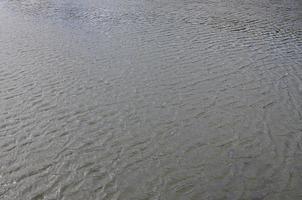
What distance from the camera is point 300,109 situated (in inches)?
602

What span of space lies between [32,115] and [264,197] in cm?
909

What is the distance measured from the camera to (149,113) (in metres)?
14.7

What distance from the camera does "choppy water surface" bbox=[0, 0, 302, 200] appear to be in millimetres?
10578

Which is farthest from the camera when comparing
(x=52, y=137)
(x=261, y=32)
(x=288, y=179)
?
(x=261, y=32)

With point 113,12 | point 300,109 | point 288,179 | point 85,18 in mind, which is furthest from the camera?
point 113,12

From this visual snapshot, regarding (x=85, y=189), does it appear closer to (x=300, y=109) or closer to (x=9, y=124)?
(x=9, y=124)

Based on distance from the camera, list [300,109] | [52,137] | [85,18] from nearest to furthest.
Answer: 1. [52,137]
2. [300,109]
3. [85,18]

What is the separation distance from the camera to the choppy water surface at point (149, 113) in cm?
1058

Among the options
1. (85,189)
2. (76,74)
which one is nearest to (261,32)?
(76,74)

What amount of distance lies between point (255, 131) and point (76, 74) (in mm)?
9620

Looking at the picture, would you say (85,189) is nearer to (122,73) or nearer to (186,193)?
(186,193)

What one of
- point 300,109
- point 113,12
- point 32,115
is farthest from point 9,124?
point 113,12

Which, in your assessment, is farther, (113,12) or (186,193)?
(113,12)

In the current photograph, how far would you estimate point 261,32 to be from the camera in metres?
28.5
